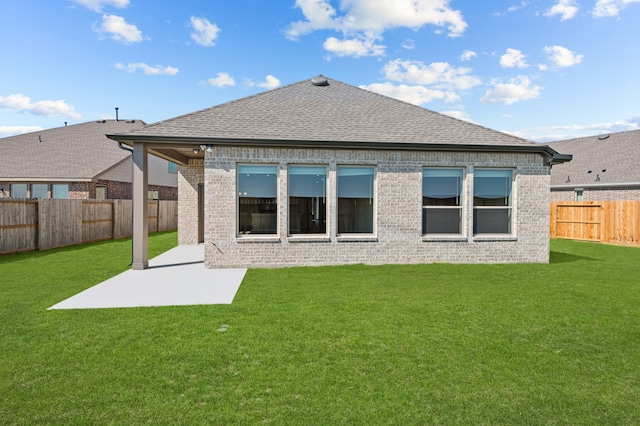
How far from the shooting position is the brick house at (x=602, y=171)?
1988 centimetres

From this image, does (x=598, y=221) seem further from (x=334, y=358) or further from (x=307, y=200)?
(x=334, y=358)

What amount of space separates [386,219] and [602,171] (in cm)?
1910

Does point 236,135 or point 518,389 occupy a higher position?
point 236,135

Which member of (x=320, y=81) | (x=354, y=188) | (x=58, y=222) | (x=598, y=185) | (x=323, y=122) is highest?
(x=320, y=81)

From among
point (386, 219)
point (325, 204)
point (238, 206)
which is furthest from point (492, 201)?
point (238, 206)

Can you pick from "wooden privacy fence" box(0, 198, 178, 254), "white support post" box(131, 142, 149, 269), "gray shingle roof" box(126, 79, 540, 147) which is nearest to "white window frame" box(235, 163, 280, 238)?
"gray shingle roof" box(126, 79, 540, 147)

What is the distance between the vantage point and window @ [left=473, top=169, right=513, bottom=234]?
1021 cm

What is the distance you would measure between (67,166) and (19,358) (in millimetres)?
20356

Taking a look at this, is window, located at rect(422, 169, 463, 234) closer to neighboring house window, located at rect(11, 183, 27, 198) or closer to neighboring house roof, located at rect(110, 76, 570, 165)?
neighboring house roof, located at rect(110, 76, 570, 165)

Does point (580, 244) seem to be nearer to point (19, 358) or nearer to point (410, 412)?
point (410, 412)

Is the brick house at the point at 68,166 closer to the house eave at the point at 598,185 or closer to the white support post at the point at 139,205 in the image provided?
the white support post at the point at 139,205

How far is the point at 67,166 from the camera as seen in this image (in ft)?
66.4

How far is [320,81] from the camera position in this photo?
12.8m

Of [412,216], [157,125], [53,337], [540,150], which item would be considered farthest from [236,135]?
[540,150]
